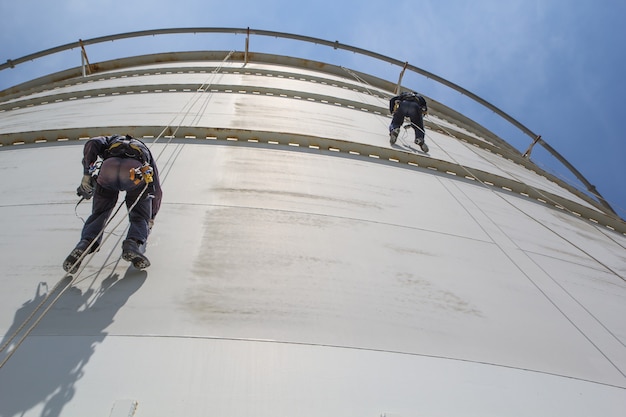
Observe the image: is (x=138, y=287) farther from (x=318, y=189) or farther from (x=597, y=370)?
(x=597, y=370)

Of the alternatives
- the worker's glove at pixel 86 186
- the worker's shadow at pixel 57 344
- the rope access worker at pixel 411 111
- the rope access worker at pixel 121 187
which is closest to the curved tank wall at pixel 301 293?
the worker's shadow at pixel 57 344

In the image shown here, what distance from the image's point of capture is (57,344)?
2.11 meters

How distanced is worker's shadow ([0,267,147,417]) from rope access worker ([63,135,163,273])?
0.26 meters

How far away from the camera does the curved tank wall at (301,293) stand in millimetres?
1962

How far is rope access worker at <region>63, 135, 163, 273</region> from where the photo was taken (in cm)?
273

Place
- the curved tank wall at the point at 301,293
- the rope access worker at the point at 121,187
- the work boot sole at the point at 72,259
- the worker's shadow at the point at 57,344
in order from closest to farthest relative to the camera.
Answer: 1. the worker's shadow at the point at 57,344
2. the curved tank wall at the point at 301,293
3. the work boot sole at the point at 72,259
4. the rope access worker at the point at 121,187

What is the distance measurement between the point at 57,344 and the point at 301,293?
4.17 ft

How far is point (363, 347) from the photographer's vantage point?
226 centimetres

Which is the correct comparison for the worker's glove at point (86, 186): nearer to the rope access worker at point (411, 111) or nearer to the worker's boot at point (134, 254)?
the worker's boot at point (134, 254)

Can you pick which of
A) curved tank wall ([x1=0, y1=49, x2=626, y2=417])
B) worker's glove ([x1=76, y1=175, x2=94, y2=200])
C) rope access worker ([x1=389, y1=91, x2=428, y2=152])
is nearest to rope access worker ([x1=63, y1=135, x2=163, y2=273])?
worker's glove ([x1=76, y1=175, x2=94, y2=200])

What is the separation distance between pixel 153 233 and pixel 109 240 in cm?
29

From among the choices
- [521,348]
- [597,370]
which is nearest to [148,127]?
[521,348]

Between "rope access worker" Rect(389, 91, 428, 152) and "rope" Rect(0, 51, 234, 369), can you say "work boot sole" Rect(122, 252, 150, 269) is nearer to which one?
"rope" Rect(0, 51, 234, 369)

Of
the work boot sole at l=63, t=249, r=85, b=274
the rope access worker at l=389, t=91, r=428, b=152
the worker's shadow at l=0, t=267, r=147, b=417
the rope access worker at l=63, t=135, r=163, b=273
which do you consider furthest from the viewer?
the rope access worker at l=389, t=91, r=428, b=152
